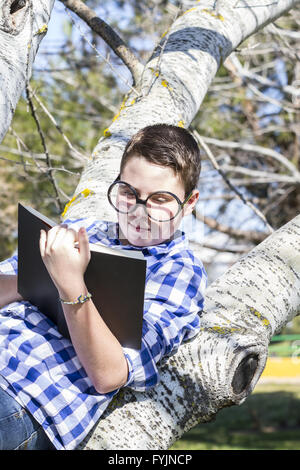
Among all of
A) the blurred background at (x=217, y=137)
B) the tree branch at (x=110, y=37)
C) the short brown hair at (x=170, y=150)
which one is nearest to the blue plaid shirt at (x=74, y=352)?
the short brown hair at (x=170, y=150)

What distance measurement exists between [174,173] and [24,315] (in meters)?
0.58

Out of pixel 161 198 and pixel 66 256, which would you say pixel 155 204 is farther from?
pixel 66 256

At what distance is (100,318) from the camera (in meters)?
1.21

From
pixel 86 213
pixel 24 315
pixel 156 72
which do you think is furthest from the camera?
pixel 156 72

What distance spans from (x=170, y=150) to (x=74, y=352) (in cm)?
62

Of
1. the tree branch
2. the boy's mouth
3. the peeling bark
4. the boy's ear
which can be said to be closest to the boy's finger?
the boy's mouth

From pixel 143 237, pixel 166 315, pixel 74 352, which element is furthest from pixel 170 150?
pixel 74 352

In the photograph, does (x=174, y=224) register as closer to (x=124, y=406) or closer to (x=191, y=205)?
(x=191, y=205)

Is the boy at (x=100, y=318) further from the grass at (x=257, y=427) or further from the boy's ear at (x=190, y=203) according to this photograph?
the grass at (x=257, y=427)

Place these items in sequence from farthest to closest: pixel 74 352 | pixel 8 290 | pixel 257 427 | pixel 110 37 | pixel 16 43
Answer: pixel 257 427 < pixel 110 37 < pixel 8 290 < pixel 16 43 < pixel 74 352

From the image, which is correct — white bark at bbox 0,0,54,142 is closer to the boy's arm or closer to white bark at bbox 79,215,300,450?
the boy's arm

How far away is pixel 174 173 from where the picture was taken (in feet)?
5.03

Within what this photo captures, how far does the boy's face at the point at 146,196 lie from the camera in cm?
150
